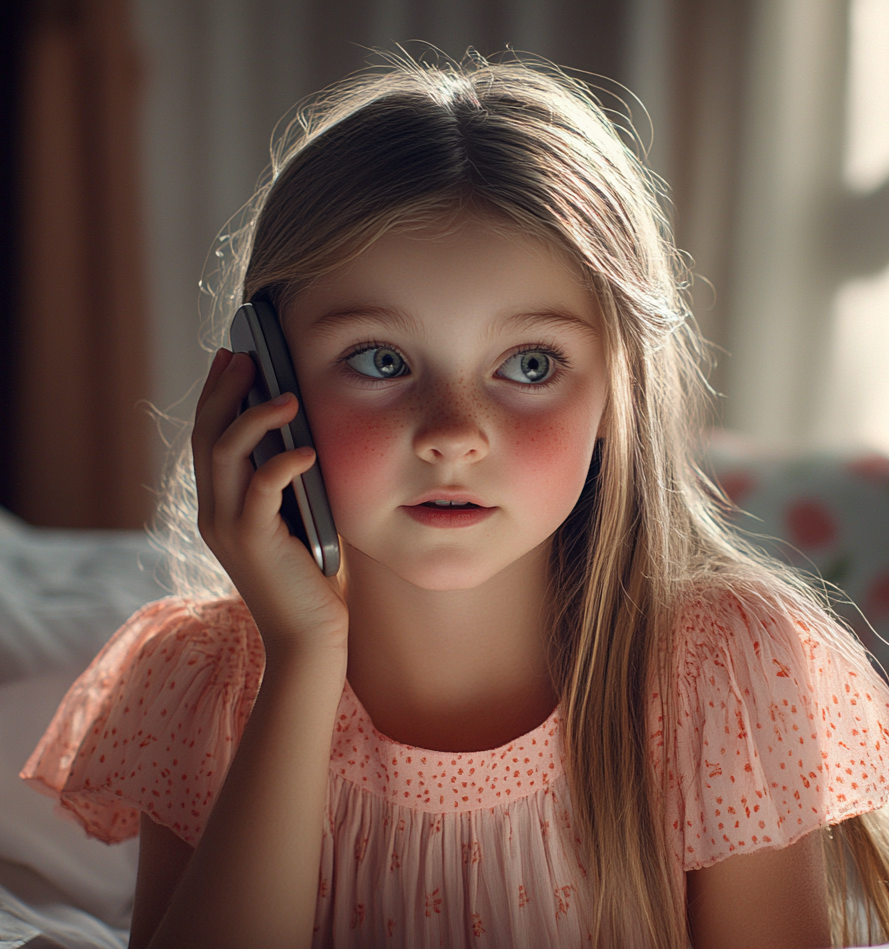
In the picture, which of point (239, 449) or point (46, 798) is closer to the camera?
point (239, 449)

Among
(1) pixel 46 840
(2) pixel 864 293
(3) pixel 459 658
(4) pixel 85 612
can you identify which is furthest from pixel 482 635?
(2) pixel 864 293

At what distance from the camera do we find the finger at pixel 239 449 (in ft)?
2.15

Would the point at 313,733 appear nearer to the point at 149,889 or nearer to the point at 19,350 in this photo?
the point at 149,889

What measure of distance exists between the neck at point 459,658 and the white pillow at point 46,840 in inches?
15.1

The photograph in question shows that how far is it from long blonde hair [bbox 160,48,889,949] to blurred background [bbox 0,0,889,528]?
65.1 inches

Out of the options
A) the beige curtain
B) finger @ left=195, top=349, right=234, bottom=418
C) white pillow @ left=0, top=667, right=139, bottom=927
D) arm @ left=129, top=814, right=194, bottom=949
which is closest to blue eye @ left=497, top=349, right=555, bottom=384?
finger @ left=195, top=349, right=234, bottom=418

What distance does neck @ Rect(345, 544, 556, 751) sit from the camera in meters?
0.75

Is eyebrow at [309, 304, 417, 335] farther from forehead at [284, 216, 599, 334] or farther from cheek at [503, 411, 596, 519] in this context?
cheek at [503, 411, 596, 519]

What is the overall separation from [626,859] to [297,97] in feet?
8.29

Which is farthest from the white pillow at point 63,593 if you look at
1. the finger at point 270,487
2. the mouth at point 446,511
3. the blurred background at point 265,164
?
the blurred background at point 265,164

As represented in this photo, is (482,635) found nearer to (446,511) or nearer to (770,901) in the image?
(446,511)

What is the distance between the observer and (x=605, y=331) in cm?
→ 68

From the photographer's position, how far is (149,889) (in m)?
0.74

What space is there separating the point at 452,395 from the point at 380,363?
2.5 inches
